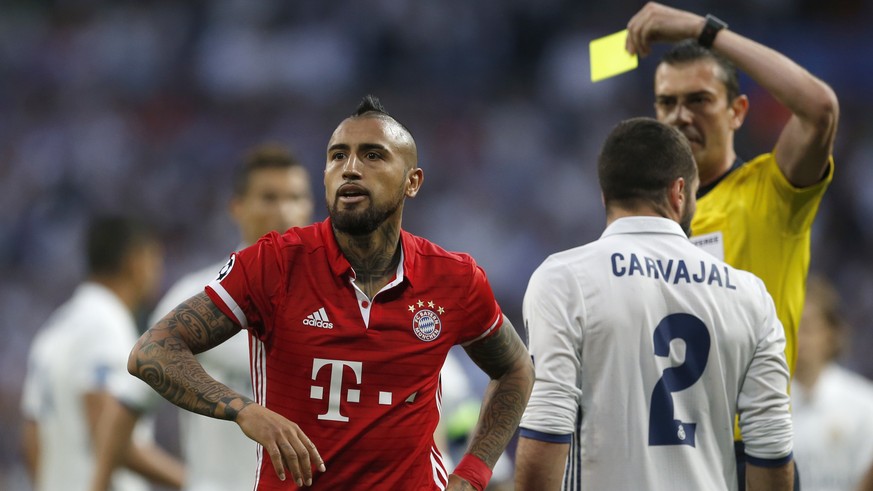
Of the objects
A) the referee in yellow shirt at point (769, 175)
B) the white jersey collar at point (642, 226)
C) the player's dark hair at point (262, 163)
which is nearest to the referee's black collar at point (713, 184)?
the referee in yellow shirt at point (769, 175)

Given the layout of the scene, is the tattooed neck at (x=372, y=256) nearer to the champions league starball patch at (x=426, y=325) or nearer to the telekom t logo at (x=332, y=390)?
the champions league starball patch at (x=426, y=325)

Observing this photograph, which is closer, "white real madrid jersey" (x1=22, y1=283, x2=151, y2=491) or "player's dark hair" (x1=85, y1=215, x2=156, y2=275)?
"white real madrid jersey" (x1=22, y1=283, x2=151, y2=491)

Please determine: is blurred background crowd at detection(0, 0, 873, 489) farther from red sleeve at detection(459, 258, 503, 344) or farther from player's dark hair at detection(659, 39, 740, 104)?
red sleeve at detection(459, 258, 503, 344)

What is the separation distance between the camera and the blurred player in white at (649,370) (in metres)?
3.77

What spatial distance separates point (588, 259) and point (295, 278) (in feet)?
3.09

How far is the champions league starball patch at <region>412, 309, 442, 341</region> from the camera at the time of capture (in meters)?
3.78

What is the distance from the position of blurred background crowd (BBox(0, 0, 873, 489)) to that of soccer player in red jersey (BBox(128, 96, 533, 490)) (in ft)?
31.7

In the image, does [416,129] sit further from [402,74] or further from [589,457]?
[589,457]

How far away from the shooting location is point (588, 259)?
3.87m

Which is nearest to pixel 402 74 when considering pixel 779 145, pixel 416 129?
pixel 416 129

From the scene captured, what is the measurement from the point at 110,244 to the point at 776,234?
14.9 ft

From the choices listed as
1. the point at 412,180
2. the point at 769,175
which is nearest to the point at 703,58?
the point at 769,175

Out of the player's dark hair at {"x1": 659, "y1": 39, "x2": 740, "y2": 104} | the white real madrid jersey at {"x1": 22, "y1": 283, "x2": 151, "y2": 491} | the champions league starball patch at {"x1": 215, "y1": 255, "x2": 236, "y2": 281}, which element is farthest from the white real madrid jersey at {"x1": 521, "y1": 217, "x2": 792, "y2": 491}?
the white real madrid jersey at {"x1": 22, "y1": 283, "x2": 151, "y2": 491}

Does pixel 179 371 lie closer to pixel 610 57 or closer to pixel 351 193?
pixel 351 193
